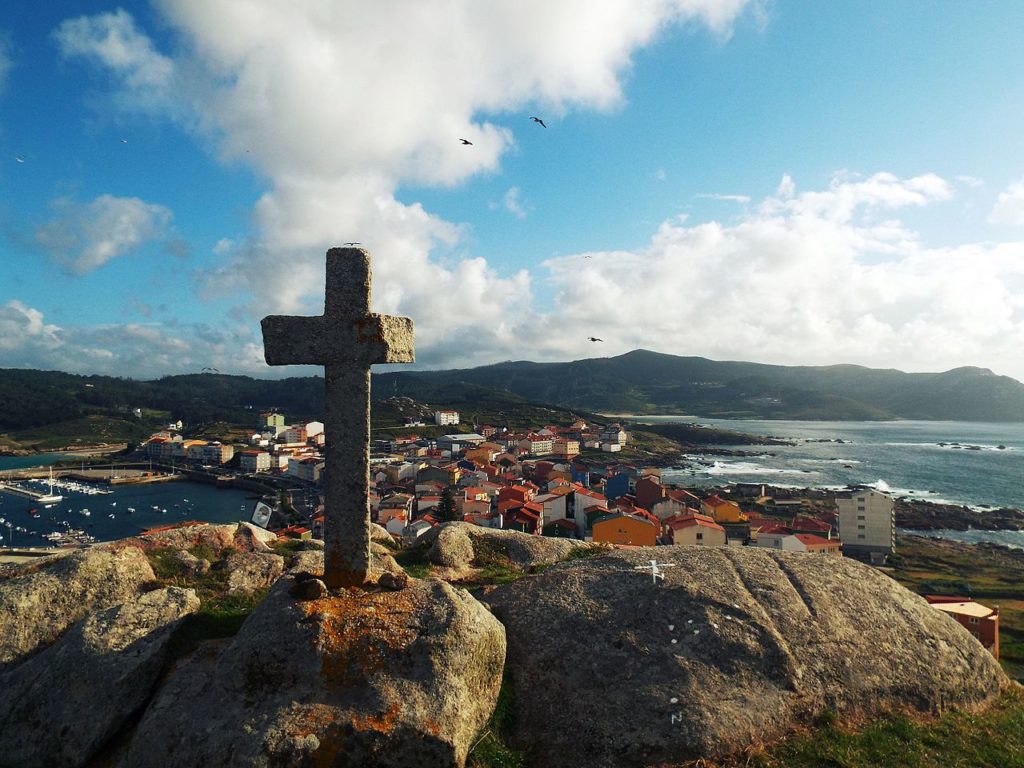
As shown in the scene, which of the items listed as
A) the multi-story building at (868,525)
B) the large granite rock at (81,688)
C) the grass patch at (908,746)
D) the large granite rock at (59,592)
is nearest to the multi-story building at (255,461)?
the multi-story building at (868,525)

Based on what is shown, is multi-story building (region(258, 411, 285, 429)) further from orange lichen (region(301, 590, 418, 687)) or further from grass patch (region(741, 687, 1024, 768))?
grass patch (region(741, 687, 1024, 768))

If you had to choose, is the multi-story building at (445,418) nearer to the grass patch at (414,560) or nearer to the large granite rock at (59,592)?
the grass patch at (414,560)

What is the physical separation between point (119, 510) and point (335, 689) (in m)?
101

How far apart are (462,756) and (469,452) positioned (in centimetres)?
10835

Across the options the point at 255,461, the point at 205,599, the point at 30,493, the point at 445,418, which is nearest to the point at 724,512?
the point at 205,599

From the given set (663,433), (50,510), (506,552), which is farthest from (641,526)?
(663,433)

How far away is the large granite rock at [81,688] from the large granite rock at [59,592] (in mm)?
675

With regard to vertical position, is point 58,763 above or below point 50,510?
above

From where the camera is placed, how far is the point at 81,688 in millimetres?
7930

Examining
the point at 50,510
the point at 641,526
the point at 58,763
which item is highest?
the point at 58,763

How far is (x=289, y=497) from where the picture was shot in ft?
302

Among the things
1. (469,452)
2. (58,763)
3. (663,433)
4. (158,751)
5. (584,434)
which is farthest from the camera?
(663,433)

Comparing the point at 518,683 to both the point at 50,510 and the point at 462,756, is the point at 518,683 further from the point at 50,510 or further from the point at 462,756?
the point at 50,510

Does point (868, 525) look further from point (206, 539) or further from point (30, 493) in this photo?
point (30, 493)
